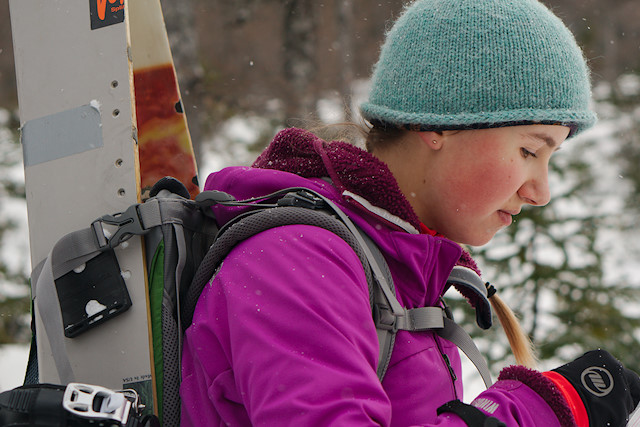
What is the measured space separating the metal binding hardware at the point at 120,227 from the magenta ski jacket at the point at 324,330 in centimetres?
22

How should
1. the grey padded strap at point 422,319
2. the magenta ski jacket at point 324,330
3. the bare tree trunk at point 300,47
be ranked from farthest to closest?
1. the bare tree trunk at point 300,47
2. the grey padded strap at point 422,319
3. the magenta ski jacket at point 324,330

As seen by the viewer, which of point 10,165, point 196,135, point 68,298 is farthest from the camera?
point 10,165

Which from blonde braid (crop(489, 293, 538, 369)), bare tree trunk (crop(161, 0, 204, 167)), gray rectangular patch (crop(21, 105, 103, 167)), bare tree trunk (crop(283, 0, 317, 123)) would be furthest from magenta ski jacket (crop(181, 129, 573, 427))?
bare tree trunk (crop(283, 0, 317, 123))

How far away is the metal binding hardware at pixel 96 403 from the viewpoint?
142 centimetres

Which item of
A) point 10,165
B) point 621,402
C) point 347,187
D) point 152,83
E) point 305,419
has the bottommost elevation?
point 10,165

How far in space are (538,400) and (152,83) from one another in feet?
5.34

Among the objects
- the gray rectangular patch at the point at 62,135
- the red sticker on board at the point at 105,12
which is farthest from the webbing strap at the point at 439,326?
the red sticker on board at the point at 105,12

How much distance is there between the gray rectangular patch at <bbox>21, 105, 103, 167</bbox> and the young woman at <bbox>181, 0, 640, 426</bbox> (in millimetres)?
374

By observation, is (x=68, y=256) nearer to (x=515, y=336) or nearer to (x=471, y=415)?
(x=471, y=415)

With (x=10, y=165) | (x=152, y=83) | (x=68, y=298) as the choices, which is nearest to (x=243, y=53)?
(x=10, y=165)

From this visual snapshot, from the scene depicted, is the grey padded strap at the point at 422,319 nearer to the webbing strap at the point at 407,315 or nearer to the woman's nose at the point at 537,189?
the webbing strap at the point at 407,315

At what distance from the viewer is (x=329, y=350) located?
1.38 meters

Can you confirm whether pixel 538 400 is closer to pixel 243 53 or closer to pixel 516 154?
pixel 516 154

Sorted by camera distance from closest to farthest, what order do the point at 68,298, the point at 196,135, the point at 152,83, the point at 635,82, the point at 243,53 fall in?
the point at 68,298 → the point at 152,83 → the point at 196,135 → the point at 635,82 → the point at 243,53
